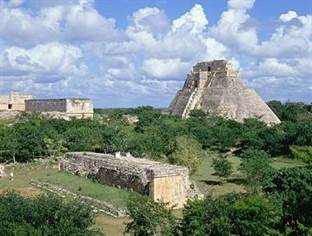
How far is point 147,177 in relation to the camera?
26641 millimetres

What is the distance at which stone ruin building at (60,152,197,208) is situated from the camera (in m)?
26.2

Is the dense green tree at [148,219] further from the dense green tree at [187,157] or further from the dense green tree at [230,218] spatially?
the dense green tree at [187,157]

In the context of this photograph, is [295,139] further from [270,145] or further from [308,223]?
[308,223]

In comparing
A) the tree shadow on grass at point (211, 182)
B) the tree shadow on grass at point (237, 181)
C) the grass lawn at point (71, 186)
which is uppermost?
the tree shadow on grass at point (237, 181)

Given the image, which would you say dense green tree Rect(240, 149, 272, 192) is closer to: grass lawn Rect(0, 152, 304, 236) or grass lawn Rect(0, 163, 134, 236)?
grass lawn Rect(0, 152, 304, 236)

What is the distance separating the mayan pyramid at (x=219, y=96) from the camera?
65688 mm

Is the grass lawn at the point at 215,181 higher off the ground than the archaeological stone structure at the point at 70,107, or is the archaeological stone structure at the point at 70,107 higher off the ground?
the archaeological stone structure at the point at 70,107

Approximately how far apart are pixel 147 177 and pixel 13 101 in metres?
47.5

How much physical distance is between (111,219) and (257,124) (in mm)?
35753

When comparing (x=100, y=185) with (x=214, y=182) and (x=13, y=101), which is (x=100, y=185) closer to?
(x=214, y=182)

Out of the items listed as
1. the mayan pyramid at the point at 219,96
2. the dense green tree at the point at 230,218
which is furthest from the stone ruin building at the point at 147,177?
the mayan pyramid at the point at 219,96

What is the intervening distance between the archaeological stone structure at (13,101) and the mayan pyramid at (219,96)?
1846 centimetres

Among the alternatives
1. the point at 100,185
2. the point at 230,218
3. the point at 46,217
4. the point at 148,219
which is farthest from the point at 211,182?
the point at 46,217

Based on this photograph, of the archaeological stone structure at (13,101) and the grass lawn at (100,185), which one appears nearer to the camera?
the grass lawn at (100,185)
